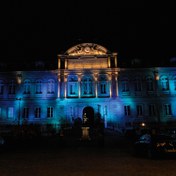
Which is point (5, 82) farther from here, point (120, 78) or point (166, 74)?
point (166, 74)

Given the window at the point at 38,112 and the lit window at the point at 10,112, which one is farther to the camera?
the window at the point at 38,112

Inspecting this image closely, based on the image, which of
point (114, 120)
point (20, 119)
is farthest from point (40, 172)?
point (20, 119)

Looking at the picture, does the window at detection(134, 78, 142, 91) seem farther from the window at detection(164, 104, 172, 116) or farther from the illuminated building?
the window at detection(164, 104, 172, 116)

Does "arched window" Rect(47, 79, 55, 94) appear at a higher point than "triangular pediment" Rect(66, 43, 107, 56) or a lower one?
lower

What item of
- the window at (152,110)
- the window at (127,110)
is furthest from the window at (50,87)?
the window at (152,110)

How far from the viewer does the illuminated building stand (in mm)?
35656

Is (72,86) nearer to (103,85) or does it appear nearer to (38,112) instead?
(103,85)

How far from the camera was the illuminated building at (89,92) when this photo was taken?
1404 inches

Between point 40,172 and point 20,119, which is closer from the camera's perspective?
point 40,172

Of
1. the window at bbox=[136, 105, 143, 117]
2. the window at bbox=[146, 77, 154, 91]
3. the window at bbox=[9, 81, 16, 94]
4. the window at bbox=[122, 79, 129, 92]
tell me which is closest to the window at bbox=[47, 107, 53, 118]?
the window at bbox=[9, 81, 16, 94]

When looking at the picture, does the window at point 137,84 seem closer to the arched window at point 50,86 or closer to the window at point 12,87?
the arched window at point 50,86

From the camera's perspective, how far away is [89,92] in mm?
36469

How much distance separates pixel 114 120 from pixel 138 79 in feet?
28.3

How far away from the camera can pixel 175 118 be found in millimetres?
35031
